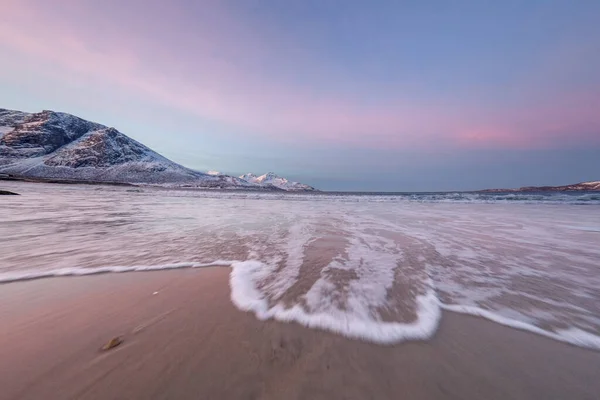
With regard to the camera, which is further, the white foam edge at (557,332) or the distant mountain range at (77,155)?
the distant mountain range at (77,155)

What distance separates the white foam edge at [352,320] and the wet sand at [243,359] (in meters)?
0.09

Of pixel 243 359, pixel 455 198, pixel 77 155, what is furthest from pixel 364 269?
pixel 77 155

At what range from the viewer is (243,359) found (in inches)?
→ 65.7

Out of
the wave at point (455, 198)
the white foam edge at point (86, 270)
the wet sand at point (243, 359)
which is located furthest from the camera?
the wave at point (455, 198)

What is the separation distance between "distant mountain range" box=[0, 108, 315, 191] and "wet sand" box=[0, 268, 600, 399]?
92291 millimetres

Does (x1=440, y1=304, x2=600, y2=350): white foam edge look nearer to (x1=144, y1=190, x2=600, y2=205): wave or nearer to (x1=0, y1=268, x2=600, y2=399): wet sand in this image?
(x1=0, y1=268, x2=600, y2=399): wet sand

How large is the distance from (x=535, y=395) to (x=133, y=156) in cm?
14470

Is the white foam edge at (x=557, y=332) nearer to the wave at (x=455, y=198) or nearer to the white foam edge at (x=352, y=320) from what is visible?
the white foam edge at (x=352, y=320)

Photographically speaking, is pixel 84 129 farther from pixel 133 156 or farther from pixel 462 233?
pixel 462 233

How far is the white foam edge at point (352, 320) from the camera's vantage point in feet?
6.66

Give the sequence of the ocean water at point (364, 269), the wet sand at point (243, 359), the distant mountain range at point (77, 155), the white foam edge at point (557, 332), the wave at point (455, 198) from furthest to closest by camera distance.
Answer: the distant mountain range at point (77, 155)
the wave at point (455, 198)
the ocean water at point (364, 269)
the white foam edge at point (557, 332)
the wet sand at point (243, 359)

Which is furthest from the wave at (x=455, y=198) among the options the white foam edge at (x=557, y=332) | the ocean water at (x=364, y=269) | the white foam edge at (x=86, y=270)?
the white foam edge at (x=557, y=332)

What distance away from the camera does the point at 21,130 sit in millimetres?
112500

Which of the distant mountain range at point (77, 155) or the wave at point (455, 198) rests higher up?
the distant mountain range at point (77, 155)
